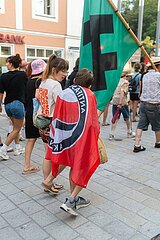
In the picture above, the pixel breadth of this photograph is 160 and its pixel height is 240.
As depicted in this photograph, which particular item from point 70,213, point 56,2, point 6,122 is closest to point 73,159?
point 70,213

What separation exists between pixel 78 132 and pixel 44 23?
13.3 m

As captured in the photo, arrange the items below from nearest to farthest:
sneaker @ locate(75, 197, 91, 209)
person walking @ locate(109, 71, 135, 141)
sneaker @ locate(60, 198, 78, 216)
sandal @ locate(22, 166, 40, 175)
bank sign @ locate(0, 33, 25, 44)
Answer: sneaker @ locate(60, 198, 78, 216) → sneaker @ locate(75, 197, 91, 209) → sandal @ locate(22, 166, 40, 175) → person walking @ locate(109, 71, 135, 141) → bank sign @ locate(0, 33, 25, 44)

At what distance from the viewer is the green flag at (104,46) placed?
3.78 metres

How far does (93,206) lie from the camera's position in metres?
3.33

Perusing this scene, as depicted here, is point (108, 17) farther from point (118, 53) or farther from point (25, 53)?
point (25, 53)

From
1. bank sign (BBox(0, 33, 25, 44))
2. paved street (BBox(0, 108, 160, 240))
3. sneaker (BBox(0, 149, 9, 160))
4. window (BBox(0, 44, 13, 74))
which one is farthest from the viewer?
window (BBox(0, 44, 13, 74))

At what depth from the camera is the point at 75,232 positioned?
2.78 meters

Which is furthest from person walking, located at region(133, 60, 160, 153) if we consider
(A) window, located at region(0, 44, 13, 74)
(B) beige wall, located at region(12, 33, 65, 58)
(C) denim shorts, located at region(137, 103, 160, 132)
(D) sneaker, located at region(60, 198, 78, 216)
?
(B) beige wall, located at region(12, 33, 65, 58)

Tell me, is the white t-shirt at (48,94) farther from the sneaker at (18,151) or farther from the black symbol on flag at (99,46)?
the sneaker at (18,151)

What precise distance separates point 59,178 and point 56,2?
13.2 m

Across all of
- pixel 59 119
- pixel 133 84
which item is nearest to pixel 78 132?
pixel 59 119


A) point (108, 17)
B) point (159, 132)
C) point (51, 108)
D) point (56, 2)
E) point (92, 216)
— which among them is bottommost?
point (92, 216)

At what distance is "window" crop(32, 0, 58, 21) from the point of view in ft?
47.7

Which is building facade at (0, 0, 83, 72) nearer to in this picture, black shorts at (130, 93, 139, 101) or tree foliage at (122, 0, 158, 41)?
black shorts at (130, 93, 139, 101)
